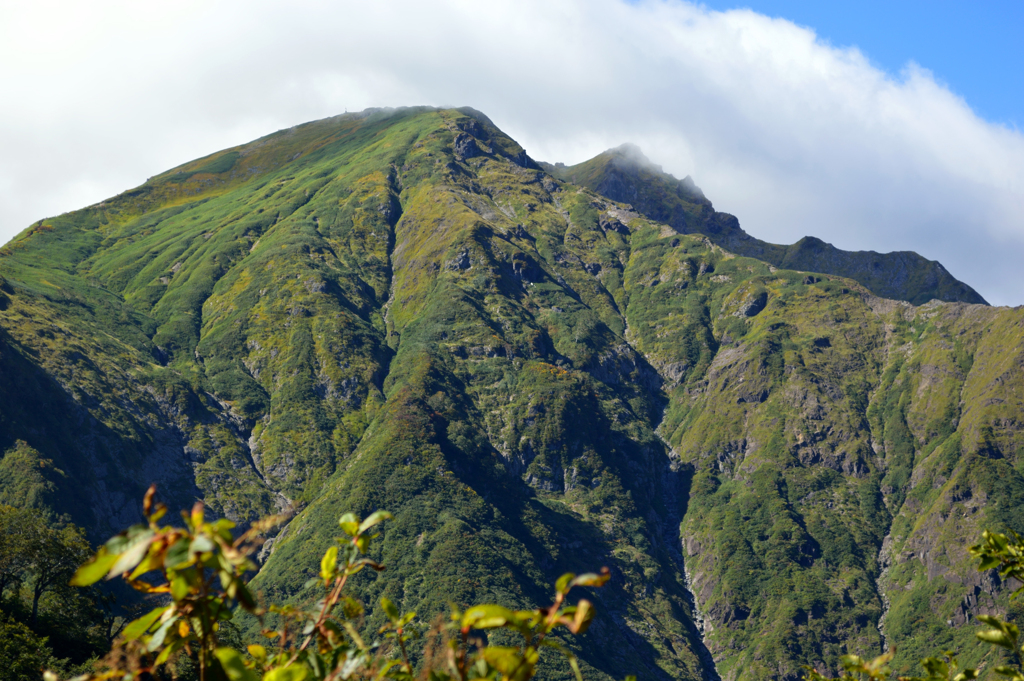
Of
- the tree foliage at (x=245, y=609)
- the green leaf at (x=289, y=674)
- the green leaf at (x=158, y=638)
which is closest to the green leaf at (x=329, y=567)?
the tree foliage at (x=245, y=609)

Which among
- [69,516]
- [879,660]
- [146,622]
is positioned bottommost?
[69,516]

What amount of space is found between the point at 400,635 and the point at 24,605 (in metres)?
87.6

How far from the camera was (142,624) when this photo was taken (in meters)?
4.12

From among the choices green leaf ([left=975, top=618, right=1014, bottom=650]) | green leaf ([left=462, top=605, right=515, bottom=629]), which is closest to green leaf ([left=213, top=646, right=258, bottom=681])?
green leaf ([left=462, top=605, right=515, bottom=629])

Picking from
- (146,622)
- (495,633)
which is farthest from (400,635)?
(495,633)

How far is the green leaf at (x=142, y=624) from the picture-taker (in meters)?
3.96

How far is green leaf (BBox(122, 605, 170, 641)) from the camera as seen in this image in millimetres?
3963

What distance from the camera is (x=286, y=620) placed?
5.12 meters

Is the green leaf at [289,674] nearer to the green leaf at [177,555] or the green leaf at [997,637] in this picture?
the green leaf at [177,555]

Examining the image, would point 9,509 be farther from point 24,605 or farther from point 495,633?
point 495,633

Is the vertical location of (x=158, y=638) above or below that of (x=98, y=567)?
below

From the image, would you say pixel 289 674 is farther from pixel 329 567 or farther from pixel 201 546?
pixel 329 567

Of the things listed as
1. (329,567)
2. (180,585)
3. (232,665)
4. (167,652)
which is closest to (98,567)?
(180,585)

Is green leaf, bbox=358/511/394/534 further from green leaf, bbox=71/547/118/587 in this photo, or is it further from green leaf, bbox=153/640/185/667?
green leaf, bbox=71/547/118/587
